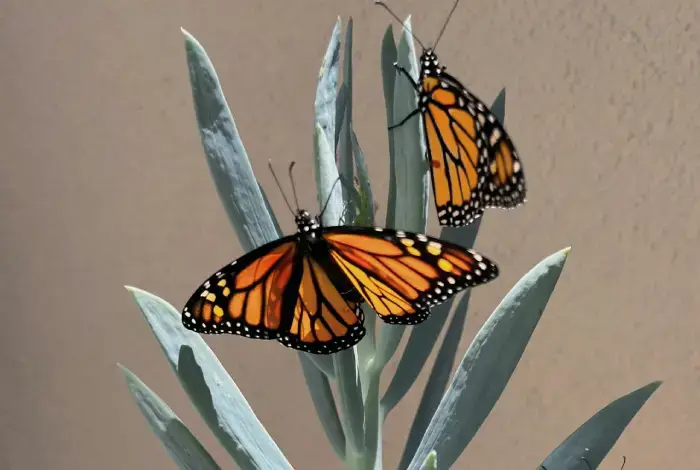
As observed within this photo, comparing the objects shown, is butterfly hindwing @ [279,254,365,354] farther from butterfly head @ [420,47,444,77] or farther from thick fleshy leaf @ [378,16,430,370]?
butterfly head @ [420,47,444,77]

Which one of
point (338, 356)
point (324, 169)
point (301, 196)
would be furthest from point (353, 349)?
point (301, 196)

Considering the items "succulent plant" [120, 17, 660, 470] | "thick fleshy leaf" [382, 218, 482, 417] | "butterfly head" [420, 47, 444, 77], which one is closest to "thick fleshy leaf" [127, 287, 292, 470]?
"succulent plant" [120, 17, 660, 470]

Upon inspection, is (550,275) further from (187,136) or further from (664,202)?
(187,136)

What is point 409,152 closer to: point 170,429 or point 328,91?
point 328,91

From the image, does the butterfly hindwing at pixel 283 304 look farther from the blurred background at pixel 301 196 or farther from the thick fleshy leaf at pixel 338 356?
the blurred background at pixel 301 196

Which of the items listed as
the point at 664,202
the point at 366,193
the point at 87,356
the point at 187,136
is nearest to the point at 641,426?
the point at 664,202
